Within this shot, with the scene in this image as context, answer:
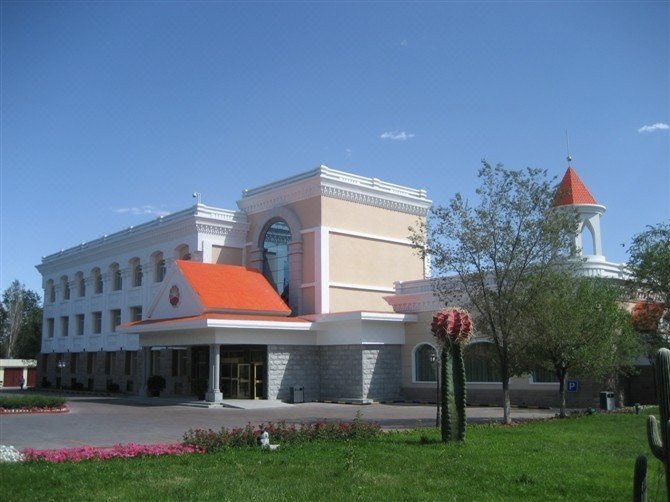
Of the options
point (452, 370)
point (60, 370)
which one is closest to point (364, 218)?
point (452, 370)

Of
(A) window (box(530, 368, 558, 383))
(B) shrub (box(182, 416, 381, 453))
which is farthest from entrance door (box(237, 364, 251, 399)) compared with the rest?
(B) shrub (box(182, 416, 381, 453))

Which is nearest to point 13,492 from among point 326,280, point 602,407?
point 602,407

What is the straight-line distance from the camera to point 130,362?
4472 cm

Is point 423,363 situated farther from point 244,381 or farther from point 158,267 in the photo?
point 158,267

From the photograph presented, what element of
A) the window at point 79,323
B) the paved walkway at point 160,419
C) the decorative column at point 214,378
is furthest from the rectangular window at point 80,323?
the decorative column at point 214,378

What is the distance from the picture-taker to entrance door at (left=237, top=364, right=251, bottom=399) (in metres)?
33.9

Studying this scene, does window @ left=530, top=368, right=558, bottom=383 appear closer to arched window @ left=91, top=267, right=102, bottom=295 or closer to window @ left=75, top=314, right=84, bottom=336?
arched window @ left=91, top=267, right=102, bottom=295

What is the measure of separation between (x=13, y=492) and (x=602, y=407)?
2072 centimetres

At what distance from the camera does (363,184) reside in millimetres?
38469

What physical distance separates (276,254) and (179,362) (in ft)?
28.6

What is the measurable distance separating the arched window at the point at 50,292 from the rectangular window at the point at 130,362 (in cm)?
1605

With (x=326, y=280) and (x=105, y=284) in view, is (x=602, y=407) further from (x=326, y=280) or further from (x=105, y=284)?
(x=105, y=284)

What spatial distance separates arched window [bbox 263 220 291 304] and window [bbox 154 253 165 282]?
8353 millimetres

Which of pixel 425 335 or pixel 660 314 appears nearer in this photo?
pixel 660 314
